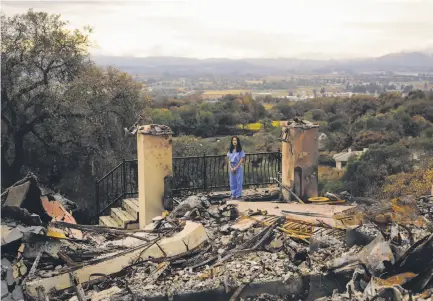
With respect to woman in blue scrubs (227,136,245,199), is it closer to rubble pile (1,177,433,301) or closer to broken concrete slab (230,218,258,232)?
broken concrete slab (230,218,258,232)

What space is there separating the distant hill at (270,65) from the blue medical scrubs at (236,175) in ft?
218

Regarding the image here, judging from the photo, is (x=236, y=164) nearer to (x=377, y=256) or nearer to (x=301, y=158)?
(x=301, y=158)

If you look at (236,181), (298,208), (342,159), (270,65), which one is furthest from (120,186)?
(270,65)

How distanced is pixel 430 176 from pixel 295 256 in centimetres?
1674

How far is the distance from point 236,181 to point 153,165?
2.05m

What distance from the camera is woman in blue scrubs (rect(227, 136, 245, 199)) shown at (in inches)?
483

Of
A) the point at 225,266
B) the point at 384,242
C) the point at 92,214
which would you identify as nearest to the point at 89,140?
the point at 92,214

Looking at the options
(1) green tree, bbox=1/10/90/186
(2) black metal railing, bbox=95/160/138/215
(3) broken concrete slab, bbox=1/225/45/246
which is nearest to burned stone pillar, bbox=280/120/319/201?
(2) black metal railing, bbox=95/160/138/215

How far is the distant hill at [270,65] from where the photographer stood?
86.9 meters

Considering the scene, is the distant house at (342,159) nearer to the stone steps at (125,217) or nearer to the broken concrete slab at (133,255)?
the stone steps at (125,217)

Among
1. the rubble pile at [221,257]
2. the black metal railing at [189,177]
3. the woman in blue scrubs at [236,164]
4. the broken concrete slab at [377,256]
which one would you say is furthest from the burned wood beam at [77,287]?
the black metal railing at [189,177]

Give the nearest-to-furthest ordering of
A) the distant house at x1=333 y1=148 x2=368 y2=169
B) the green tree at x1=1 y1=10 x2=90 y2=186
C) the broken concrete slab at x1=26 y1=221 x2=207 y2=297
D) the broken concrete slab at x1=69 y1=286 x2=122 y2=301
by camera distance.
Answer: the broken concrete slab at x1=69 y1=286 x2=122 y2=301 < the broken concrete slab at x1=26 y1=221 x2=207 y2=297 < the green tree at x1=1 y1=10 x2=90 y2=186 < the distant house at x1=333 y1=148 x2=368 y2=169

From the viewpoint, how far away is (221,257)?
827cm

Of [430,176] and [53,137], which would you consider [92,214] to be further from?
[430,176]
